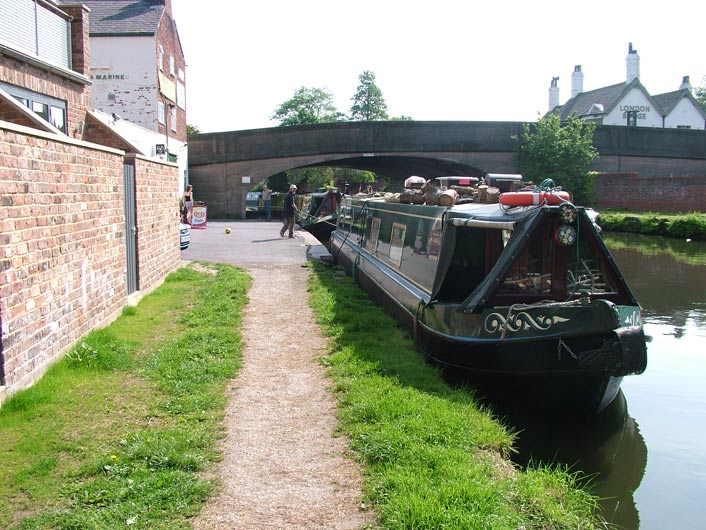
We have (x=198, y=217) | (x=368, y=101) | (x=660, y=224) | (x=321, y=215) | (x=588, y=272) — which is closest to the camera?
(x=588, y=272)

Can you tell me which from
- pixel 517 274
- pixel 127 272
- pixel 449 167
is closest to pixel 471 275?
pixel 517 274

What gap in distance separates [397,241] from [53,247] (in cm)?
464

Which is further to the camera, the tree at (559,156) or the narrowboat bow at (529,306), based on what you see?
the tree at (559,156)

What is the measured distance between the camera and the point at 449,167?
1326 inches

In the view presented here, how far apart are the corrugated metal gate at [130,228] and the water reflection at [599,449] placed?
4.80 meters

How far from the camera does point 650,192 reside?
101 ft

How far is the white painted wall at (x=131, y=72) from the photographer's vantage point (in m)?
26.0

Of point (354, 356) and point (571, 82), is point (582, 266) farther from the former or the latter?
point (571, 82)

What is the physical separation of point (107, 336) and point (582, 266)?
4.55m

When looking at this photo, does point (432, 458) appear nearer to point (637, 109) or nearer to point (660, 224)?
point (660, 224)

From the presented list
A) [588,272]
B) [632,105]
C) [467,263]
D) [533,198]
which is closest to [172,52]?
[467,263]

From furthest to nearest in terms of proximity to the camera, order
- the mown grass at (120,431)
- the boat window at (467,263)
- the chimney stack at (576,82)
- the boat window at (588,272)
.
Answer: the chimney stack at (576,82) < the boat window at (467,263) < the boat window at (588,272) < the mown grass at (120,431)

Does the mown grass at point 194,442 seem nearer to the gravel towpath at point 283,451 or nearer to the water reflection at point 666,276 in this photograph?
the gravel towpath at point 283,451

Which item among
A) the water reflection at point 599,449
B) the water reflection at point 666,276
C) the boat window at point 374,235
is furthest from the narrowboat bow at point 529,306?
the water reflection at point 666,276
